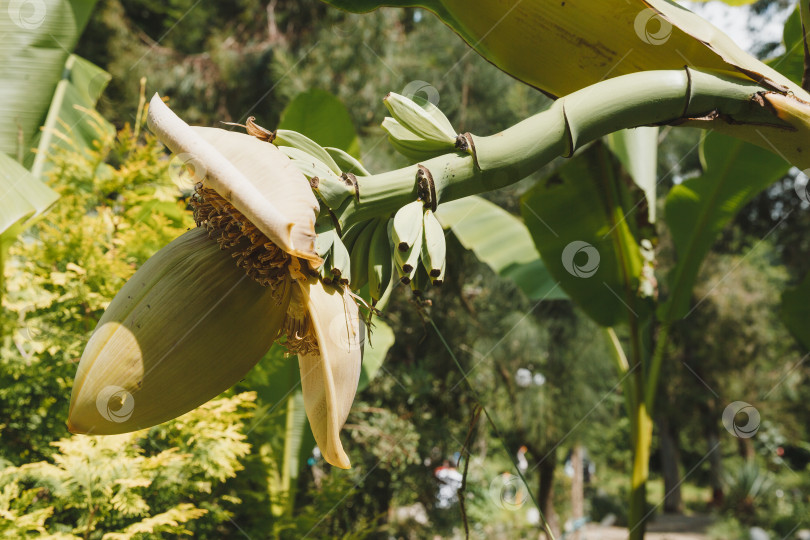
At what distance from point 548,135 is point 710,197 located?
1.29 metres

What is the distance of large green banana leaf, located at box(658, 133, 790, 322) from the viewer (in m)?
1.49

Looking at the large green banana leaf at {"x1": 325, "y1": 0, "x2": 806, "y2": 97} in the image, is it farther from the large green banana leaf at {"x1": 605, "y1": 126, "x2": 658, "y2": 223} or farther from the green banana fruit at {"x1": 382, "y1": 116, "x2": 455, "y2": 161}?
the large green banana leaf at {"x1": 605, "y1": 126, "x2": 658, "y2": 223}

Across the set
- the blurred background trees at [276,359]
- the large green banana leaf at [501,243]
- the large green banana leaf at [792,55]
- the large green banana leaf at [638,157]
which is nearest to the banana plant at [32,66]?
the blurred background trees at [276,359]

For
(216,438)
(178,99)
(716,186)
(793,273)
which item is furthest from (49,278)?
(793,273)

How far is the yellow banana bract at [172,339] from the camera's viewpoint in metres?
0.42

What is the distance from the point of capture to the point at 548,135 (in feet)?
1.52

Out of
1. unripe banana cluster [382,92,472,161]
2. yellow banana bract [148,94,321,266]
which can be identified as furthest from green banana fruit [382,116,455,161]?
yellow banana bract [148,94,321,266]

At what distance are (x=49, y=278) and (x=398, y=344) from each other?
162 centimetres

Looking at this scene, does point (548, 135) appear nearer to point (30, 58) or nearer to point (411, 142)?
point (411, 142)

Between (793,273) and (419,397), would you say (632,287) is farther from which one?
(793,273)

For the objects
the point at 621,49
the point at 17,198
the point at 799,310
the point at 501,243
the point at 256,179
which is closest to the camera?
the point at 256,179

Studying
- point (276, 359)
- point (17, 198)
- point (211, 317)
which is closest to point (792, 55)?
point (211, 317)

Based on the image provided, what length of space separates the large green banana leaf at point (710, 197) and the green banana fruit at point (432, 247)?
50.3 inches

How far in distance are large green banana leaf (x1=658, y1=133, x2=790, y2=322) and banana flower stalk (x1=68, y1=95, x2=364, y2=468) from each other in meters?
1.33
